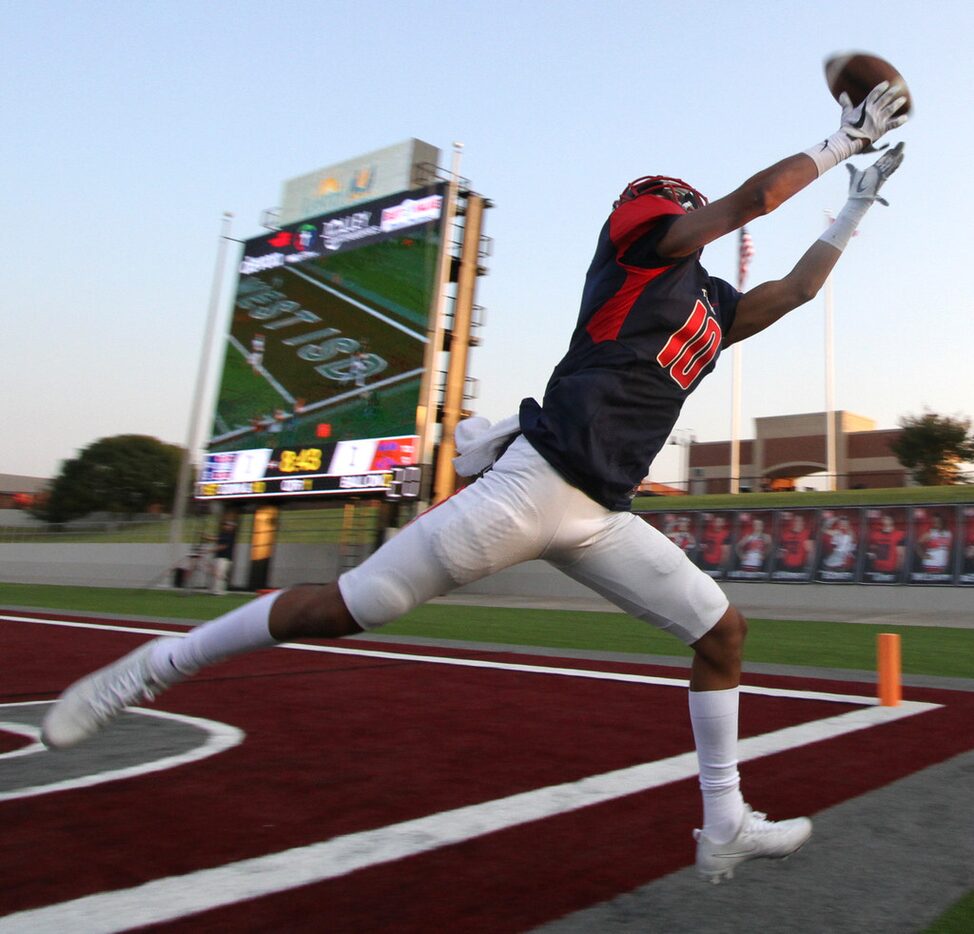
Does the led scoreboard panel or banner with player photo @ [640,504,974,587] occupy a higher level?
the led scoreboard panel

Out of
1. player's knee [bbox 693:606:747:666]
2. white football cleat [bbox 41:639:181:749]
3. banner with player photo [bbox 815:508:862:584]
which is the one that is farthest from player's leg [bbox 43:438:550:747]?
banner with player photo [bbox 815:508:862:584]

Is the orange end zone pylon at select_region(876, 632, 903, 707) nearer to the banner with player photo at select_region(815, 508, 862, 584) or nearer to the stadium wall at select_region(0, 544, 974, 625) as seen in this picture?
the stadium wall at select_region(0, 544, 974, 625)

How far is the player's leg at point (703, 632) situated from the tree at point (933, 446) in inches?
1804

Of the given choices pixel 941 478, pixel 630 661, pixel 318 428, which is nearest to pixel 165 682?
pixel 630 661

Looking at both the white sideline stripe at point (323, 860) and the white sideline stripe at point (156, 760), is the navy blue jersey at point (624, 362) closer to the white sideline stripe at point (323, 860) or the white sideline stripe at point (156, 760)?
the white sideline stripe at point (323, 860)

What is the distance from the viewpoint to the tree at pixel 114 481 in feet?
193

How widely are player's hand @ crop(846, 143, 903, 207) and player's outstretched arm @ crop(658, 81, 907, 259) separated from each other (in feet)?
1.28

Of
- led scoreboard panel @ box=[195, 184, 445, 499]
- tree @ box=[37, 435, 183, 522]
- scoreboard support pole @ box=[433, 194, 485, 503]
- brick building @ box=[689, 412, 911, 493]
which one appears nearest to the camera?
led scoreboard panel @ box=[195, 184, 445, 499]

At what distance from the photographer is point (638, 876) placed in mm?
2617

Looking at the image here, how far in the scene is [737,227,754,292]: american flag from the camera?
122 ft

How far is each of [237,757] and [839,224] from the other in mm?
3093

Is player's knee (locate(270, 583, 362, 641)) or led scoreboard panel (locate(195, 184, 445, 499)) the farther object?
led scoreboard panel (locate(195, 184, 445, 499))

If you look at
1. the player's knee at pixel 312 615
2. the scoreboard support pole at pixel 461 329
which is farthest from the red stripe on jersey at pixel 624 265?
the scoreboard support pole at pixel 461 329

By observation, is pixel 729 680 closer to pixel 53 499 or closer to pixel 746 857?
pixel 746 857
